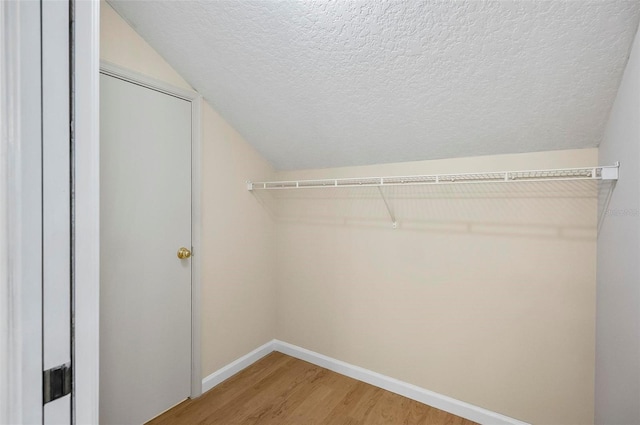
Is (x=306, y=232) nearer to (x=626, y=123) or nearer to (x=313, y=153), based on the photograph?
(x=313, y=153)

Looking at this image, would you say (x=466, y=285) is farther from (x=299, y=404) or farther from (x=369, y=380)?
(x=299, y=404)

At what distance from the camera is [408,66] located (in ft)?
4.95

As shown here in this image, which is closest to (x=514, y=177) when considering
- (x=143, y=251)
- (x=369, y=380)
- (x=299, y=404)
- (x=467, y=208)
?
(x=467, y=208)

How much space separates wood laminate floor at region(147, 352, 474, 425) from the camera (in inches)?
75.5

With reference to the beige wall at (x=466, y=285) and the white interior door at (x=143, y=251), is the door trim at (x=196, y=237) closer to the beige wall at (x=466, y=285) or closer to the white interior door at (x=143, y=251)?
the white interior door at (x=143, y=251)

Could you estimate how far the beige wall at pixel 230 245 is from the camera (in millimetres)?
2209

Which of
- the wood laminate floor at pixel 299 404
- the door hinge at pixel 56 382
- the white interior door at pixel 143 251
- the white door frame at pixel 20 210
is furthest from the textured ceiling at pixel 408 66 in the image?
the wood laminate floor at pixel 299 404

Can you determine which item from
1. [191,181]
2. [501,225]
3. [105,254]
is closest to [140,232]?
[105,254]

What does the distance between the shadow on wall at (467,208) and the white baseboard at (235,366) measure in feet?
3.73

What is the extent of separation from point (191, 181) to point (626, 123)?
2222 millimetres

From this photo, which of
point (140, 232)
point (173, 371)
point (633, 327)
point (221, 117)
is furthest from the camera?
point (221, 117)

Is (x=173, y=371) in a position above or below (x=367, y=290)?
below

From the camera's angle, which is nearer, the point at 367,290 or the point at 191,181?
the point at 191,181

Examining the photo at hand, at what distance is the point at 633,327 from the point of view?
1104mm
